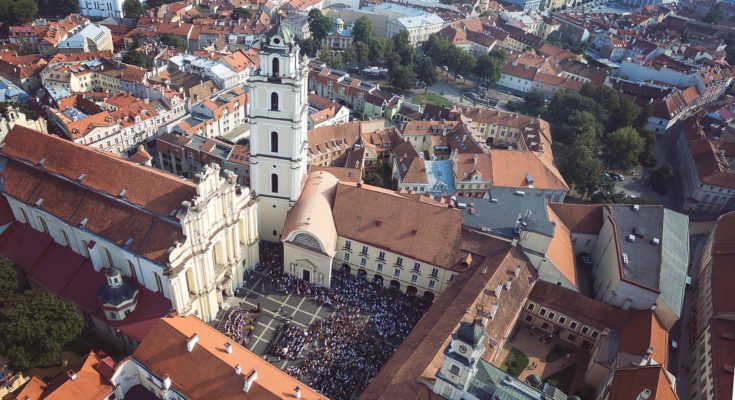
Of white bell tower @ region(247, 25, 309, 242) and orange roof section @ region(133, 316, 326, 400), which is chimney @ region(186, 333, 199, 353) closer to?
orange roof section @ region(133, 316, 326, 400)

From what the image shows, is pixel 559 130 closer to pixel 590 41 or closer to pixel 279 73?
pixel 279 73

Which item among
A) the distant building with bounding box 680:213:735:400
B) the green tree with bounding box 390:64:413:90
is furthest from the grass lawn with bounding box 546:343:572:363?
the green tree with bounding box 390:64:413:90

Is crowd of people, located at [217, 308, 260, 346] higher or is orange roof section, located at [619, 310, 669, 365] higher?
orange roof section, located at [619, 310, 669, 365]

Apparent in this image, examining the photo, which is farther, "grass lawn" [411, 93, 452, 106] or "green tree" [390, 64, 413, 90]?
"grass lawn" [411, 93, 452, 106]

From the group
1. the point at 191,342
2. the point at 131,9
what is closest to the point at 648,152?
the point at 191,342

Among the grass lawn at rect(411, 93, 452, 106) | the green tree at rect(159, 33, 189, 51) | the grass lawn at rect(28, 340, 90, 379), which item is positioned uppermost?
the green tree at rect(159, 33, 189, 51)

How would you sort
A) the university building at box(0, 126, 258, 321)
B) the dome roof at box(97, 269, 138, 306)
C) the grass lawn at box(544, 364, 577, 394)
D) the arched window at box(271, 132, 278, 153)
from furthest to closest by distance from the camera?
the arched window at box(271, 132, 278, 153) < the grass lawn at box(544, 364, 577, 394) < the dome roof at box(97, 269, 138, 306) < the university building at box(0, 126, 258, 321)

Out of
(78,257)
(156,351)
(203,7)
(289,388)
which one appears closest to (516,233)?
(289,388)

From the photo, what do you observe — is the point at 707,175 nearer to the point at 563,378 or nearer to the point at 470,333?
the point at 563,378
